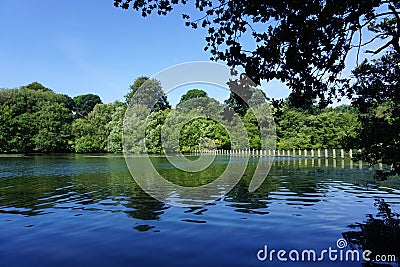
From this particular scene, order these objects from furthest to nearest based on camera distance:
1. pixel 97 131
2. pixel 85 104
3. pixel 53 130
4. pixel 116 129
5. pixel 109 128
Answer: pixel 85 104
pixel 97 131
pixel 53 130
pixel 109 128
pixel 116 129

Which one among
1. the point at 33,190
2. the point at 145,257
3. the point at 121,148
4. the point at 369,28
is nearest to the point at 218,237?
the point at 145,257

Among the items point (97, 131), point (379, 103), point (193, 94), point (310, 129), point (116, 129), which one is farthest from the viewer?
point (193, 94)

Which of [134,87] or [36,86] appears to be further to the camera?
[36,86]

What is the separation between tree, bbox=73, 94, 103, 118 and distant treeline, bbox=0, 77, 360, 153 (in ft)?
84.0

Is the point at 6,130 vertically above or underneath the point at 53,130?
underneath

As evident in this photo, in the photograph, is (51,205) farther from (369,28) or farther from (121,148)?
(121,148)

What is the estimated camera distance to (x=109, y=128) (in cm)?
7131

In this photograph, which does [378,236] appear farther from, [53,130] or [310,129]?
[53,130]

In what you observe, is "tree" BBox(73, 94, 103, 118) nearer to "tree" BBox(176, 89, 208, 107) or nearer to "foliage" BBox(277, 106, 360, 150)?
"tree" BBox(176, 89, 208, 107)

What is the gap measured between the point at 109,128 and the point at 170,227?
64891mm

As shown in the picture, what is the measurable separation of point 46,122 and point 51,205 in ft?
212

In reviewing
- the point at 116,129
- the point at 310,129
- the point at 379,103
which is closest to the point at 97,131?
the point at 116,129

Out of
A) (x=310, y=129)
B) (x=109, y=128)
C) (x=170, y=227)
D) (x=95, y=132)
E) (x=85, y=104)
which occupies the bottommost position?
(x=170, y=227)

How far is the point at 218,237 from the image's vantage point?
25.2ft
